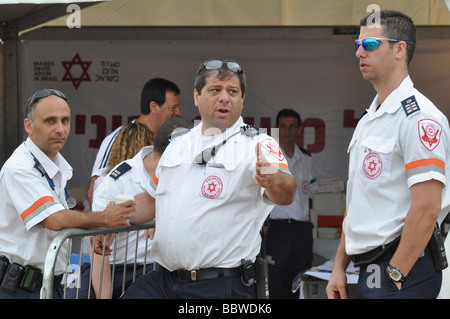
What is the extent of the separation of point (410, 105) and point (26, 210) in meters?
1.89

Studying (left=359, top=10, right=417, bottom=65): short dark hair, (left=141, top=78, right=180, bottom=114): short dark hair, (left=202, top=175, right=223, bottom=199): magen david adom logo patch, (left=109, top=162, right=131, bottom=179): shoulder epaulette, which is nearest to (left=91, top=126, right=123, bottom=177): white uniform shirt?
(left=141, top=78, right=180, bottom=114): short dark hair

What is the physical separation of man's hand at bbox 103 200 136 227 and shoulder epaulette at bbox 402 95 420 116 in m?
1.46

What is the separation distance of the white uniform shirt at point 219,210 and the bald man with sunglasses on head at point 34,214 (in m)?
0.45

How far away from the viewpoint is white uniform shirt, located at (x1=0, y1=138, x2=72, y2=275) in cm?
330

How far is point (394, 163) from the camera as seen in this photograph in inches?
108

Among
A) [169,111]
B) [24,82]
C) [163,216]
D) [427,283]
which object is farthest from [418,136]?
[24,82]

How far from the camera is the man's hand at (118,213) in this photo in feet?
11.2

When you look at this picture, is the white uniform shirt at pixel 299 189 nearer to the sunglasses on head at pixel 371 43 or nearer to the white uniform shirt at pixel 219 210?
the white uniform shirt at pixel 219 210

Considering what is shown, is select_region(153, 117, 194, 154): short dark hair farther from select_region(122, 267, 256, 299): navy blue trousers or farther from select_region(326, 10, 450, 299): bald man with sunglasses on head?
select_region(326, 10, 450, 299): bald man with sunglasses on head

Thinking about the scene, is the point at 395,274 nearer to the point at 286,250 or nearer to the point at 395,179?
the point at 395,179

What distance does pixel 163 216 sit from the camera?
3.15 m

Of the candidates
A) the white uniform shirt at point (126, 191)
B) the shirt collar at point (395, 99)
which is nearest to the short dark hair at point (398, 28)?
the shirt collar at point (395, 99)

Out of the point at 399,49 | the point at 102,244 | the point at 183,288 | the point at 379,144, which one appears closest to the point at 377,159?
the point at 379,144

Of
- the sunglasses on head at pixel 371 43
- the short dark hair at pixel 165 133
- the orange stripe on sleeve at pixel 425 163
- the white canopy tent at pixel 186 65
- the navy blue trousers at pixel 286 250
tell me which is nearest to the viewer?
the orange stripe on sleeve at pixel 425 163
